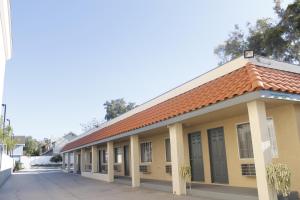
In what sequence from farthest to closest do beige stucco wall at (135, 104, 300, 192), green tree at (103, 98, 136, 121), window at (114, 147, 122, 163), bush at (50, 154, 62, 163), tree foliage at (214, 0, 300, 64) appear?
green tree at (103, 98, 136, 121)
bush at (50, 154, 62, 163)
tree foliage at (214, 0, 300, 64)
window at (114, 147, 122, 163)
beige stucco wall at (135, 104, 300, 192)

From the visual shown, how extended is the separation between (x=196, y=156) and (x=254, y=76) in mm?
6238

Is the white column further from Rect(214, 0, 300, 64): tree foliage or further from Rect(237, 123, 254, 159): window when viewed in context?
Rect(214, 0, 300, 64): tree foliage

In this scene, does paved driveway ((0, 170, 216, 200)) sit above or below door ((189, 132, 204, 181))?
below

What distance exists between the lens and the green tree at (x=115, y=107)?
6234 cm

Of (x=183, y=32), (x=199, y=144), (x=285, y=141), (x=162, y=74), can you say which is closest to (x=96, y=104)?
(x=162, y=74)

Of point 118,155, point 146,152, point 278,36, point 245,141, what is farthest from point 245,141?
point 278,36

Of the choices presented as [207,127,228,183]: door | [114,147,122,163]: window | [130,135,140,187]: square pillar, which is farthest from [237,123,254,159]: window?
[114,147,122,163]: window

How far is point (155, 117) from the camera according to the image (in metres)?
12.4

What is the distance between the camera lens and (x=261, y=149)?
722cm

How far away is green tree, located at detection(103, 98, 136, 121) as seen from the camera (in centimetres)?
6234

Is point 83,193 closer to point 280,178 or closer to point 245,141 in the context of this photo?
point 245,141

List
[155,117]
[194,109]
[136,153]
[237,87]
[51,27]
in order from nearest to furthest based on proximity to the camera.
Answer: [237,87] → [194,109] → [155,117] → [136,153] → [51,27]

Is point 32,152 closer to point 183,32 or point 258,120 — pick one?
point 183,32

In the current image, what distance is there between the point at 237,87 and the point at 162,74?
15851mm
